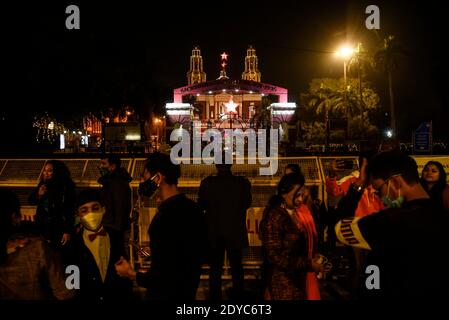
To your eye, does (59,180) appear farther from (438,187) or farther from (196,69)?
(196,69)

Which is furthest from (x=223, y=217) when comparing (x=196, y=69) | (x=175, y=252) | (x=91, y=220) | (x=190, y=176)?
(x=196, y=69)

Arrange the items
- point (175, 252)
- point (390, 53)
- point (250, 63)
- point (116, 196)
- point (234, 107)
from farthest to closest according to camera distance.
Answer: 1. point (250, 63)
2. point (390, 53)
3. point (234, 107)
4. point (116, 196)
5. point (175, 252)

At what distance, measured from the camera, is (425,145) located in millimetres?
14562

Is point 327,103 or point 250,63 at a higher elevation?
point 250,63

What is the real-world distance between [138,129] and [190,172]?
18.4m

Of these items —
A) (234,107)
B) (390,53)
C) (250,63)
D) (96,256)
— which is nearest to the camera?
(96,256)

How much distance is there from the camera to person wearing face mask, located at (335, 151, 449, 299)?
8.43 feet

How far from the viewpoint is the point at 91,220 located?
433 cm

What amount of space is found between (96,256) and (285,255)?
1659mm

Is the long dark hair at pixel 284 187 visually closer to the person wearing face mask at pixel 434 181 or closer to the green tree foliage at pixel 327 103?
the person wearing face mask at pixel 434 181

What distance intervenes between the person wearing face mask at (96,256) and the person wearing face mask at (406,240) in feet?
7.10

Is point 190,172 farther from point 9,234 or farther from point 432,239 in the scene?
point 432,239

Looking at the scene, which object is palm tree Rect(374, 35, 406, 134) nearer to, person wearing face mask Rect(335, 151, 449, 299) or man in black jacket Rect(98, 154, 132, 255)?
man in black jacket Rect(98, 154, 132, 255)

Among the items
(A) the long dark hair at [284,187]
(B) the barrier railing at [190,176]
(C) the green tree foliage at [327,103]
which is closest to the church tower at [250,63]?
(C) the green tree foliage at [327,103]
